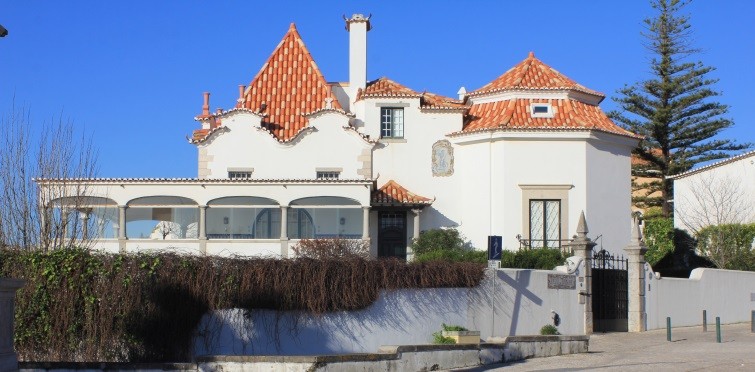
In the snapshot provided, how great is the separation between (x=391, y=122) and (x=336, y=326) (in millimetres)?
17879

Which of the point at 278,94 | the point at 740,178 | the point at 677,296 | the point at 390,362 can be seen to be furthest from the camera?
the point at 740,178

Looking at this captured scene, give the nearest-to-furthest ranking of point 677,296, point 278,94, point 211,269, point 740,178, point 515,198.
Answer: point 211,269 → point 677,296 → point 515,198 → point 278,94 → point 740,178

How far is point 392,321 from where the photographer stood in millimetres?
23266

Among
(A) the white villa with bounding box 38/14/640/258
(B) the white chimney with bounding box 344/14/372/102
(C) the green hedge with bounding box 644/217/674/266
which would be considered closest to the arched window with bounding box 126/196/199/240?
(A) the white villa with bounding box 38/14/640/258

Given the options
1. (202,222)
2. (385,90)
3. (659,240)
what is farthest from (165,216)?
(659,240)

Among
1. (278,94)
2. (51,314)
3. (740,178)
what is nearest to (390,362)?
(51,314)

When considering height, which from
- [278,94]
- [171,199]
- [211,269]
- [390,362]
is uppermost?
[278,94]

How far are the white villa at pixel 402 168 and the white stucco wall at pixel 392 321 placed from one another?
9500mm

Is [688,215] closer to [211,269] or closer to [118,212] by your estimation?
[118,212]

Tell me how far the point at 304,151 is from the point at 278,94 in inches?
139

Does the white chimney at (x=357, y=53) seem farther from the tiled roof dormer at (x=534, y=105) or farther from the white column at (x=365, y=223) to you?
the white column at (x=365, y=223)

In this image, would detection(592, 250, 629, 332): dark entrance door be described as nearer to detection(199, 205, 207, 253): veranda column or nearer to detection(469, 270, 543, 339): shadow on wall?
detection(469, 270, 543, 339): shadow on wall

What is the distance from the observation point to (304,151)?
38812mm

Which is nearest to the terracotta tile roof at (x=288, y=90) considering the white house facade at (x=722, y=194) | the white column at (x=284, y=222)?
the white column at (x=284, y=222)
